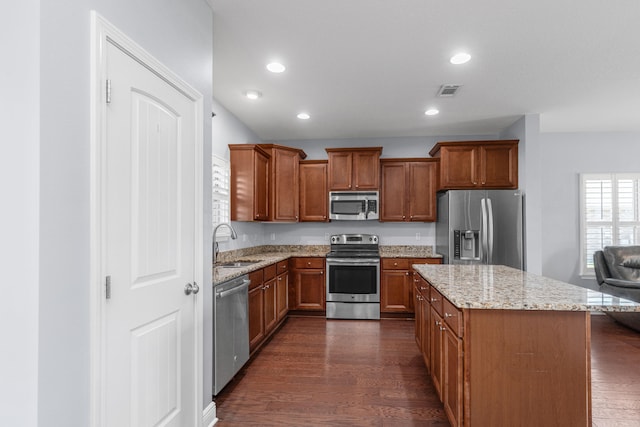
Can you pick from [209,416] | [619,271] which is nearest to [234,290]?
[209,416]

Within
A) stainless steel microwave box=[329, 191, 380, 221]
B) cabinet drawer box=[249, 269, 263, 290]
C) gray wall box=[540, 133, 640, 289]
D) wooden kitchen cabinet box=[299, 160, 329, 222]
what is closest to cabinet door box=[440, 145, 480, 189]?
stainless steel microwave box=[329, 191, 380, 221]

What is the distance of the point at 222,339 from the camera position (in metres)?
2.59

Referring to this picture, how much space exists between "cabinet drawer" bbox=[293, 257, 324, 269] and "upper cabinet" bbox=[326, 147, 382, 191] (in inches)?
42.0

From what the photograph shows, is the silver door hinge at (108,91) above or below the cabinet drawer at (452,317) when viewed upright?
above

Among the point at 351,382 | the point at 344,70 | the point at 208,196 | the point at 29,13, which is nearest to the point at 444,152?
the point at 344,70

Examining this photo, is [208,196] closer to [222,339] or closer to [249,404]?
[222,339]

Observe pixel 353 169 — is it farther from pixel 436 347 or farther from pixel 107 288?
pixel 107 288

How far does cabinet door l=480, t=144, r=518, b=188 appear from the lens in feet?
15.5

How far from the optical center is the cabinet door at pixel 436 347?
229cm

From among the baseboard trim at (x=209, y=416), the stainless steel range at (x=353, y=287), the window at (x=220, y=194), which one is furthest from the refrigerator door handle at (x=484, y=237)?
the baseboard trim at (x=209, y=416)

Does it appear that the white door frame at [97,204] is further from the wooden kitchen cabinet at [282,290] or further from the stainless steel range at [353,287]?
the stainless steel range at [353,287]

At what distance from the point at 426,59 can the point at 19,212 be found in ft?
9.59

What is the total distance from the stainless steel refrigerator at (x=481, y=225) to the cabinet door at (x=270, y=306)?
2.34 meters

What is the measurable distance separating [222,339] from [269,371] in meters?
0.74
